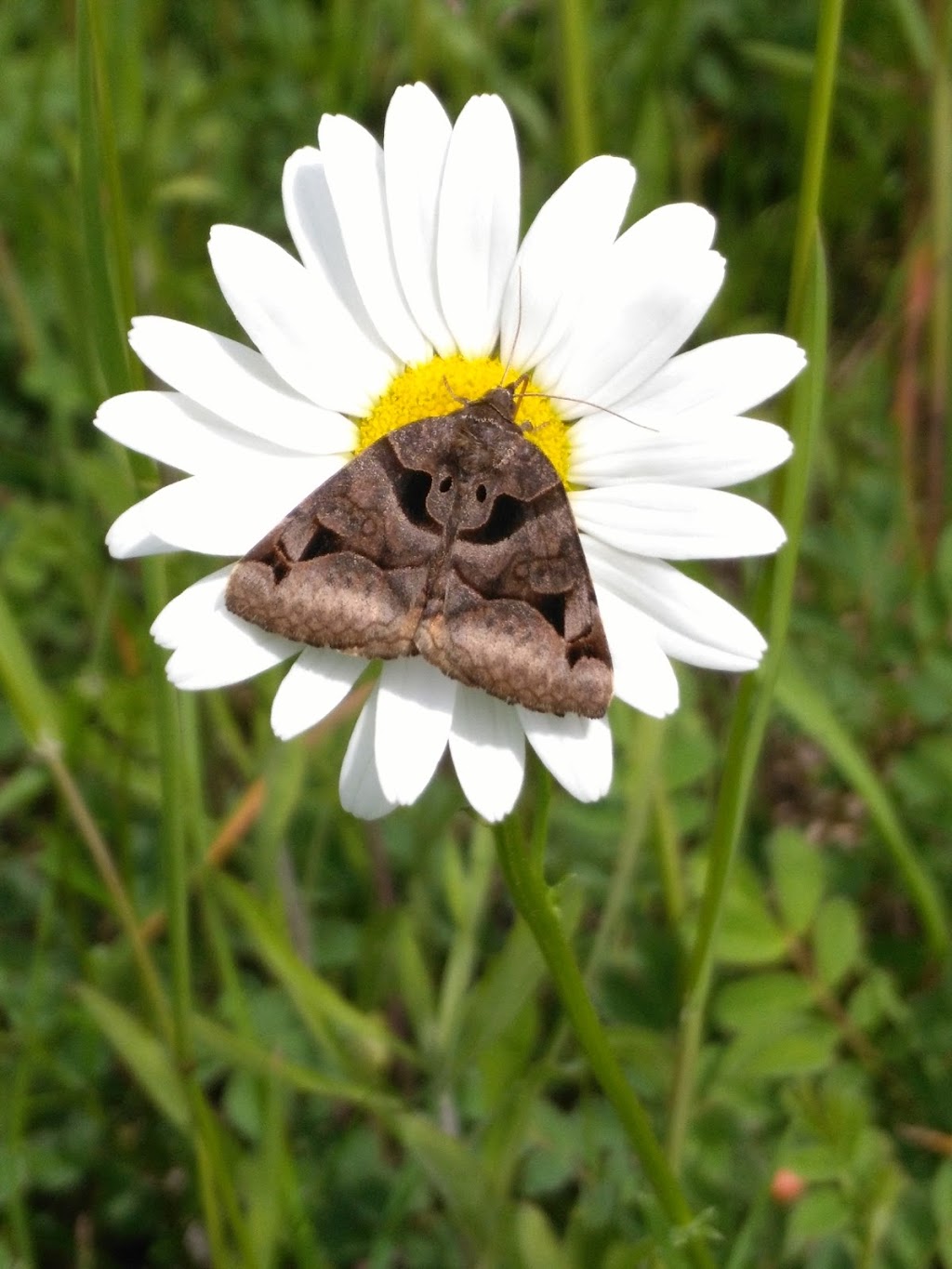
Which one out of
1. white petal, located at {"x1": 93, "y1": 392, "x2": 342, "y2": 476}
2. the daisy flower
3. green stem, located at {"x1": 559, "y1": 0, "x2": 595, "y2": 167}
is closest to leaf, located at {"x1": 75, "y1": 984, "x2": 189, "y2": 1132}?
the daisy flower

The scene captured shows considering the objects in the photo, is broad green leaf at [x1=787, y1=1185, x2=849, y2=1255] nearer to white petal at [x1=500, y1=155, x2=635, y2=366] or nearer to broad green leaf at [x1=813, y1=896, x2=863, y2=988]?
broad green leaf at [x1=813, y1=896, x2=863, y2=988]

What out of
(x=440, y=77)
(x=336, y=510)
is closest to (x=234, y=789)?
(x=336, y=510)

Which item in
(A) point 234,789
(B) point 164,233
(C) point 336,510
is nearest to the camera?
(C) point 336,510

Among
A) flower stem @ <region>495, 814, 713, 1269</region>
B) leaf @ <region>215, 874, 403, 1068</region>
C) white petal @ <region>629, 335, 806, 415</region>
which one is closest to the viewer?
flower stem @ <region>495, 814, 713, 1269</region>

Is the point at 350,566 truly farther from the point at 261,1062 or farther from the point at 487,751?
the point at 261,1062

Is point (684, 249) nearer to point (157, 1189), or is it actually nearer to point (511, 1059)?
point (511, 1059)

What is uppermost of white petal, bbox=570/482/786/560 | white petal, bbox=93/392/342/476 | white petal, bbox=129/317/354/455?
white petal, bbox=129/317/354/455

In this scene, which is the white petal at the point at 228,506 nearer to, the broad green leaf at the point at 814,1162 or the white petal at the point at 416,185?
the white petal at the point at 416,185
